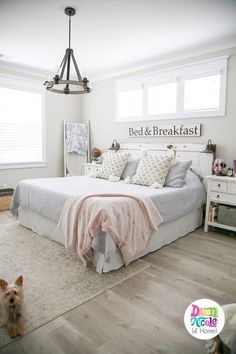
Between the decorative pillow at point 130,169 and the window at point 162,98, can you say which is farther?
the window at point 162,98

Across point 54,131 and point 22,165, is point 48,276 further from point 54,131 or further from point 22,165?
point 54,131

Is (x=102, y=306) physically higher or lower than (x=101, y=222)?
lower

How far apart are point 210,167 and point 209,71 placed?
1.40 m

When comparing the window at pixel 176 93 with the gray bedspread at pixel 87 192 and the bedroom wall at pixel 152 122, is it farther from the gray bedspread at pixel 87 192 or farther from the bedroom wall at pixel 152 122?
the gray bedspread at pixel 87 192

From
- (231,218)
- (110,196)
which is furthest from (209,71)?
(110,196)

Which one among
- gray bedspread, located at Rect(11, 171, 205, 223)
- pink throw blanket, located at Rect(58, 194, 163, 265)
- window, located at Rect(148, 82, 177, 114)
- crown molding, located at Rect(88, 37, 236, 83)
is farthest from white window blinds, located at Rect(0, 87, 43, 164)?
pink throw blanket, located at Rect(58, 194, 163, 265)

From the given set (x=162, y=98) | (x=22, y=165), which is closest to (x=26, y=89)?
(x=22, y=165)

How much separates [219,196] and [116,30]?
2.50m

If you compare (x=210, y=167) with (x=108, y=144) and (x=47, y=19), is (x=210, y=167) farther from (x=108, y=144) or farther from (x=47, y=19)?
(x=47, y=19)

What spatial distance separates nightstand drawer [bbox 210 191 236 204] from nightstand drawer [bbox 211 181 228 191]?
0.22 feet

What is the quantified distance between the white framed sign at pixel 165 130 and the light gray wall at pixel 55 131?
5.26 ft

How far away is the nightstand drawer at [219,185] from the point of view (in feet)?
10.6

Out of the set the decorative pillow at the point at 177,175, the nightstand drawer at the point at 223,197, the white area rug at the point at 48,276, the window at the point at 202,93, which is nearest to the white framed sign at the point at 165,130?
the window at the point at 202,93

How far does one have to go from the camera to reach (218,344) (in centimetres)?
133
